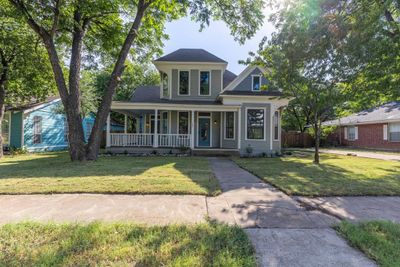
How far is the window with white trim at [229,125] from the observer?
15616 millimetres

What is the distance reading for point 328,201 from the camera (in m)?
5.06

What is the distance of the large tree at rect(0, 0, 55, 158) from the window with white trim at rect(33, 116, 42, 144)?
1.90 m

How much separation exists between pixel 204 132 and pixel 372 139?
58.4 feet

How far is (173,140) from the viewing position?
588 inches

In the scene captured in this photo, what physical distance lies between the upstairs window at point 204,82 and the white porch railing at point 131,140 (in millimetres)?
4550

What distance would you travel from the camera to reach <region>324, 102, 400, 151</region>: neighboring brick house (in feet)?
69.2

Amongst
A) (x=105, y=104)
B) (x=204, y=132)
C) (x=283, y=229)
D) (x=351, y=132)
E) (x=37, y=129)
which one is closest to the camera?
(x=283, y=229)

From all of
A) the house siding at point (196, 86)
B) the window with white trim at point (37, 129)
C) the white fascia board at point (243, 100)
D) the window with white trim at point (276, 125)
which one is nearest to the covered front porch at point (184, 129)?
the white fascia board at point (243, 100)

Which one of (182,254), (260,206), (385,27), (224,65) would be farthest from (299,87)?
(182,254)

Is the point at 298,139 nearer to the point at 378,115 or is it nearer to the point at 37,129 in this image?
the point at 378,115

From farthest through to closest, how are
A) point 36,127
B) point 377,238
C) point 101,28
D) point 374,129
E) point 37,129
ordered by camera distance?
point 374,129 → point 37,129 → point 36,127 → point 101,28 → point 377,238

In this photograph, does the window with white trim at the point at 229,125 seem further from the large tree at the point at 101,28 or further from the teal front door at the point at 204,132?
the large tree at the point at 101,28

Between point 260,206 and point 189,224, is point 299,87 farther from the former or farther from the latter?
point 189,224

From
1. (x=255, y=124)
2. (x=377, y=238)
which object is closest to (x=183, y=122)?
(x=255, y=124)
